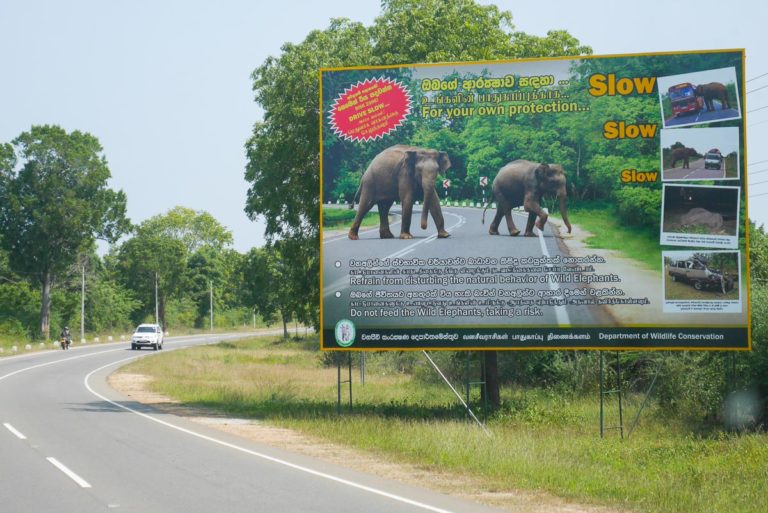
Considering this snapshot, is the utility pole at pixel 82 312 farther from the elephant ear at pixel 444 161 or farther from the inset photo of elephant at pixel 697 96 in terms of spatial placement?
the inset photo of elephant at pixel 697 96

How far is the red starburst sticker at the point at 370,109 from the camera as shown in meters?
20.3

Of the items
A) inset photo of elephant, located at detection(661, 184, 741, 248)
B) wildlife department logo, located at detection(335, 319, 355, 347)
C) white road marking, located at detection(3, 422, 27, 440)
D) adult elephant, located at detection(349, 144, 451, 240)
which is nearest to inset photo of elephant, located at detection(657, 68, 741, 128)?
inset photo of elephant, located at detection(661, 184, 741, 248)

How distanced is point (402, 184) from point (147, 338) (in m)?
47.7

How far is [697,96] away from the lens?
62.0 ft

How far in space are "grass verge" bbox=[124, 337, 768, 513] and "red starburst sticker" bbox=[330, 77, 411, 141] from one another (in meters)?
6.24

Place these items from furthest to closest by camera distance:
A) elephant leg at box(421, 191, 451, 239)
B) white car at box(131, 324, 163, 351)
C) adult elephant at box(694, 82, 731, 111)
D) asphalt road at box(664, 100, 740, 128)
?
white car at box(131, 324, 163, 351) → elephant leg at box(421, 191, 451, 239) → adult elephant at box(694, 82, 731, 111) → asphalt road at box(664, 100, 740, 128)

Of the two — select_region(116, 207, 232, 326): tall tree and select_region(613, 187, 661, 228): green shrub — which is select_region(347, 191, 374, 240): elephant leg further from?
select_region(116, 207, 232, 326): tall tree

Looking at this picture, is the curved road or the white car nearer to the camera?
the curved road

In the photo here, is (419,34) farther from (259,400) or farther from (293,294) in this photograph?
(259,400)

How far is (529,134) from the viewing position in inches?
768

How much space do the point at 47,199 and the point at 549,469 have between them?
6968cm

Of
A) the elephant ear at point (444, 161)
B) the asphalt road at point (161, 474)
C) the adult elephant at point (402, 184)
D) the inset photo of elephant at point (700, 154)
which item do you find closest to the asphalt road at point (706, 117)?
the inset photo of elephant at point (700, 154)

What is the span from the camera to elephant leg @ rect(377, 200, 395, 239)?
20016mm

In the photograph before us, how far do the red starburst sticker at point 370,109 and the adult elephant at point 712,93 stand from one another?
592 cm
